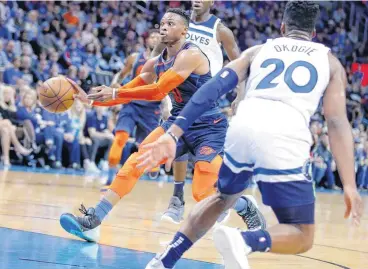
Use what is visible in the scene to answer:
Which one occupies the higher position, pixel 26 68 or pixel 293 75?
pixel 293 75

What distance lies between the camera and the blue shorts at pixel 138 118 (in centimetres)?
1005

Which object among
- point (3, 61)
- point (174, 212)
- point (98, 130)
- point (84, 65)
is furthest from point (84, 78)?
point (174, 212)

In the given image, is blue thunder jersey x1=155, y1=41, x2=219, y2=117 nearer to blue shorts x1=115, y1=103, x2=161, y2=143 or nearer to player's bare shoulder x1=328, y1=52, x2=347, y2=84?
player's bare shoulder x1=328, y1=52, x2=347, y2=84

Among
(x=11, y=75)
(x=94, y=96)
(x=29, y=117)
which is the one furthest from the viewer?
(x=11, y=75)

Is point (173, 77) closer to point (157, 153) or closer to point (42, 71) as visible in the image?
point (157, 153)

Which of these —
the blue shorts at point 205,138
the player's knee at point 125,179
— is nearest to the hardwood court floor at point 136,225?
the player's knee at point 125,179

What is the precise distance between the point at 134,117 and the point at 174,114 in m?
3.64

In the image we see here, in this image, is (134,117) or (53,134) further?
(53,134)

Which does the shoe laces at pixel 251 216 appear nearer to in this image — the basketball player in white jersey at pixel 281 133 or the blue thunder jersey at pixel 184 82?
the blue thunder jersey at pixel 184 82

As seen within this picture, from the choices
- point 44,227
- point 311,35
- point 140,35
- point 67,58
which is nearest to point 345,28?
point 140,35

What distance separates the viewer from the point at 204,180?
20.8 feet

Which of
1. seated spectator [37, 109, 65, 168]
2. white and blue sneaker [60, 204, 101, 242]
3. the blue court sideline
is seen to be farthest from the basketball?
seated spectator [37, 109, 65, 168]

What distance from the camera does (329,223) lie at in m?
8.94

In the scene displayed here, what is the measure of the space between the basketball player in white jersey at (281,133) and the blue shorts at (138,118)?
19.0ft
